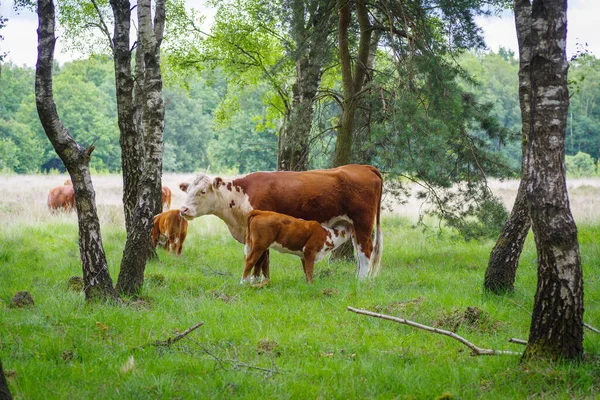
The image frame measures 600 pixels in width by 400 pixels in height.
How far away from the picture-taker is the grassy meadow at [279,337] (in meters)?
5.56

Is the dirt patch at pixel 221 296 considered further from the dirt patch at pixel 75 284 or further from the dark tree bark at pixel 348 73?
the dark tree bark at pixel 348 73

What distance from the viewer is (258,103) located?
2286 inches

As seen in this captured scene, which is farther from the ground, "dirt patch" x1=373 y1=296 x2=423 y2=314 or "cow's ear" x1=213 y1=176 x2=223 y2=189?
"cow's ear" x1=213 y1=176 x2=223 y2=189

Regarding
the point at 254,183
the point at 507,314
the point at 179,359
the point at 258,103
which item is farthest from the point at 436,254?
the point at 258,103

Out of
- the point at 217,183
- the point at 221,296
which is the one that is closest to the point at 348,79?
the point at 217,183

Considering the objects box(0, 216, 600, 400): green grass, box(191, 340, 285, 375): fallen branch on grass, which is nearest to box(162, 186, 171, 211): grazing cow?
box(0, 216, 600, 400): green grass

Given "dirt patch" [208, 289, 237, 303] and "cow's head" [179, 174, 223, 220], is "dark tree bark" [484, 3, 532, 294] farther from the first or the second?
"cow's head" [179, 174, 223, 220]

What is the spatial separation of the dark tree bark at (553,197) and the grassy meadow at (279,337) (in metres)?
0.33

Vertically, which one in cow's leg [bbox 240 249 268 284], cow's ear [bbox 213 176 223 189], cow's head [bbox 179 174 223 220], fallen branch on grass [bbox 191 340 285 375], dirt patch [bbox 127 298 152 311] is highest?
cow's ear [bbox 213 176 223 189]

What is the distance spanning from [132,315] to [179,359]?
180 centimetres

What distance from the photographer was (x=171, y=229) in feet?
44.9

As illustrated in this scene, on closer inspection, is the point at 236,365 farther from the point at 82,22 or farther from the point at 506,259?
the point at 82,22

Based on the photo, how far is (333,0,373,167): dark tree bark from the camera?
44.0ft

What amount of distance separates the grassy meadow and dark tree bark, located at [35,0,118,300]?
1.25 ft
